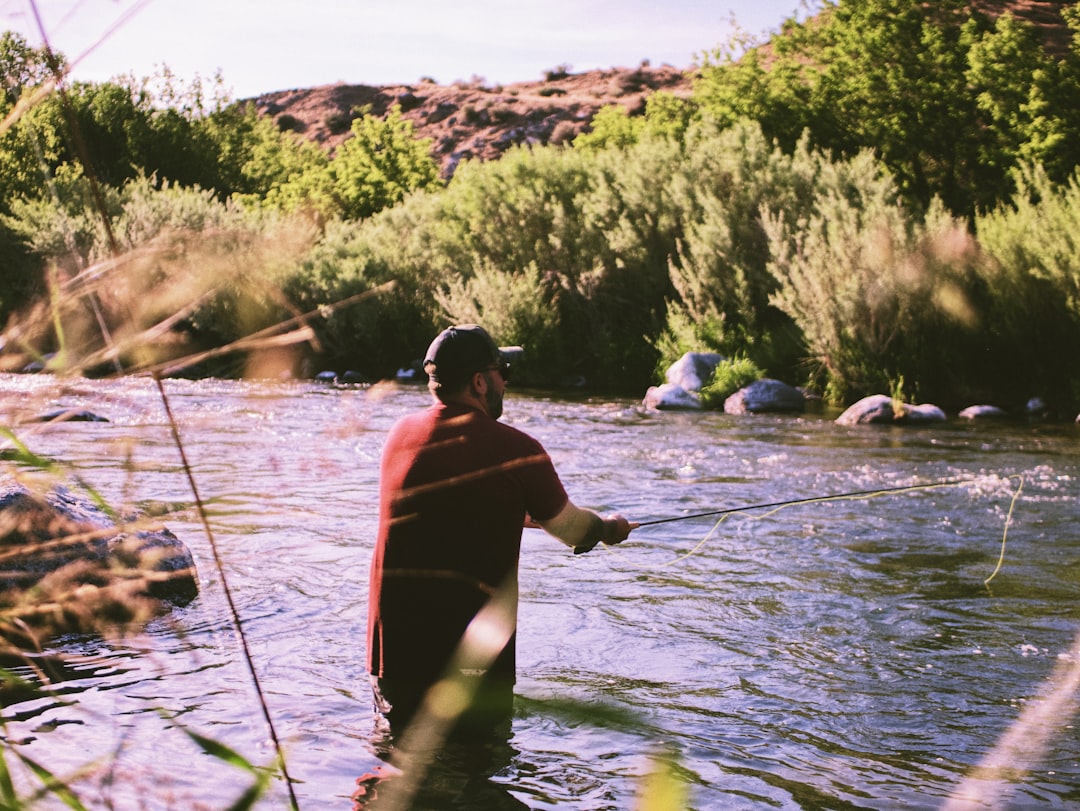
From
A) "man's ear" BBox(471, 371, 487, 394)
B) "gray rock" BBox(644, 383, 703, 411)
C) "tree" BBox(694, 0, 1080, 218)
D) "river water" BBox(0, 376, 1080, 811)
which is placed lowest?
"river water" BBox(0, 376, 1080, 811)

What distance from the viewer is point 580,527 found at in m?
4.11

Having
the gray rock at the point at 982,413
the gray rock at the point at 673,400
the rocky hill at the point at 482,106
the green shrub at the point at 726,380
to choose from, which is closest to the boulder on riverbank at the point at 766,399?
the green shrub at the point at 726,380

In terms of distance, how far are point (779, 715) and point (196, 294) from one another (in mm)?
4490

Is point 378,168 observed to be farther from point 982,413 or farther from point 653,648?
point 653,648

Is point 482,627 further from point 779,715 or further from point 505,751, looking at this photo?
point 779,715

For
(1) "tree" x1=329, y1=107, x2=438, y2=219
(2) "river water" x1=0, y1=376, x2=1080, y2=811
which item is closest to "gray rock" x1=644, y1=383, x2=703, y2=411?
(2) "river water" x1=0, y1=376, x2=1080, y2=811

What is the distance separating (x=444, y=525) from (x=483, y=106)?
10444cm

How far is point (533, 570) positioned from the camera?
830 cm

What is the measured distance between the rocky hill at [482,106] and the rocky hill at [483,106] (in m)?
0.09

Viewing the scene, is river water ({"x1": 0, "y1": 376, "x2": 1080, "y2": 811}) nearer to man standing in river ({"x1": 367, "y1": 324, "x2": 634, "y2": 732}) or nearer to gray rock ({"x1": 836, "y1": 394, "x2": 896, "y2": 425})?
man standing in river ({"x1": 367, "y1": 324, "x2": 634, "y2": 732})

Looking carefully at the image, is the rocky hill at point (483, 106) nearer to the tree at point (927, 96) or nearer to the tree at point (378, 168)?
the tree at point (378, 168)

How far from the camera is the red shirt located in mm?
3934

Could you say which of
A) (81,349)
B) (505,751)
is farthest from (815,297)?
(81,349)

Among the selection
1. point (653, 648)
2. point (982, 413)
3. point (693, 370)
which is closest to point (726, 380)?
point (693, 370)
